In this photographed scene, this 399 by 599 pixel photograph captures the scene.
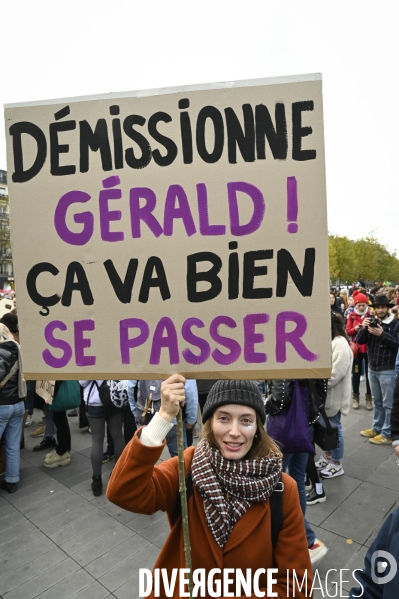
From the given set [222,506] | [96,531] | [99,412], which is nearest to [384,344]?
[99,412]

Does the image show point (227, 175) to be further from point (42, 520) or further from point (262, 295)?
point (42, 520)

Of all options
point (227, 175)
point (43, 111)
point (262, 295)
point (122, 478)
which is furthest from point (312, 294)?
point (43, 111)

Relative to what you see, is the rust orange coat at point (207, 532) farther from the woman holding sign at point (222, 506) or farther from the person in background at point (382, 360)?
the person in background at point (382, 360)

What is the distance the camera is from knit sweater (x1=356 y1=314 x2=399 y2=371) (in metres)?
5.35

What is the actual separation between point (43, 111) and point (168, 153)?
1.84 ft

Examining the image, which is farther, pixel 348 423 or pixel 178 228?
pixel 348 423

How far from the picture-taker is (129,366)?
1614mm

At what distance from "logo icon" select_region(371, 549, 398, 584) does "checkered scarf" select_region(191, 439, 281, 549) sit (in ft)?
1.37

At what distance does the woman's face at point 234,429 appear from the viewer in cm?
169

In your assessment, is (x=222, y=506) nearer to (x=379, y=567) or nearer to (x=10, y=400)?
(x=379, y=567)

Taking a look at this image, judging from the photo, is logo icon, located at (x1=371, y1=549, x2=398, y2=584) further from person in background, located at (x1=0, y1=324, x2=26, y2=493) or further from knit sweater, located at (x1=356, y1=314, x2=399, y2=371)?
knit sweater, located at (x1=356, y1=314, x2=399, y2=371)

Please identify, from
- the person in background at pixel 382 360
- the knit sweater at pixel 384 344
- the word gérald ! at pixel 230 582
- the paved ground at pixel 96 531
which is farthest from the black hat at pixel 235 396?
the knit sweater at pixel 384 344

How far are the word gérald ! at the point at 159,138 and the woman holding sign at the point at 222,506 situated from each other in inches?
35.6

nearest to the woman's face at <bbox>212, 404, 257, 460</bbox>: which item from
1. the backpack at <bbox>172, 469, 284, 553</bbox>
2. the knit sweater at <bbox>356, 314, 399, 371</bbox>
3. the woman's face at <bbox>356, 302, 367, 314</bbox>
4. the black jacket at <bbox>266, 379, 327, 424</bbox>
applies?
the backpack at <bbox>172, 469, 284, 553</bbox>
